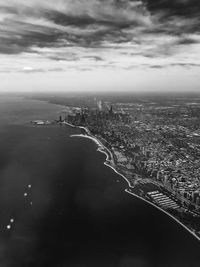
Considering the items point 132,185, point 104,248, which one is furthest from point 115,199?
point 104,248

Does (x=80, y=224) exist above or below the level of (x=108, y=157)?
below

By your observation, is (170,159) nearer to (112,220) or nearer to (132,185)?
(132,185)

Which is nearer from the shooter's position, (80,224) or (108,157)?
(80,224)

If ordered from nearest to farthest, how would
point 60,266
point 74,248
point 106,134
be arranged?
point 60,266
point 74,248
point 106,134

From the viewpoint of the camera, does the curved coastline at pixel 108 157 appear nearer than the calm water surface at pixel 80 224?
No

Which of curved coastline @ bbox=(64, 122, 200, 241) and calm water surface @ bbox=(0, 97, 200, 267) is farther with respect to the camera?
curved coastline @ bbox=(64, 122, 200, 241)

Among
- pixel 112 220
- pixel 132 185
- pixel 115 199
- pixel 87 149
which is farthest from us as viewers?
pixel 87 149

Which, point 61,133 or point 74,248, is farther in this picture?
point 61,133
